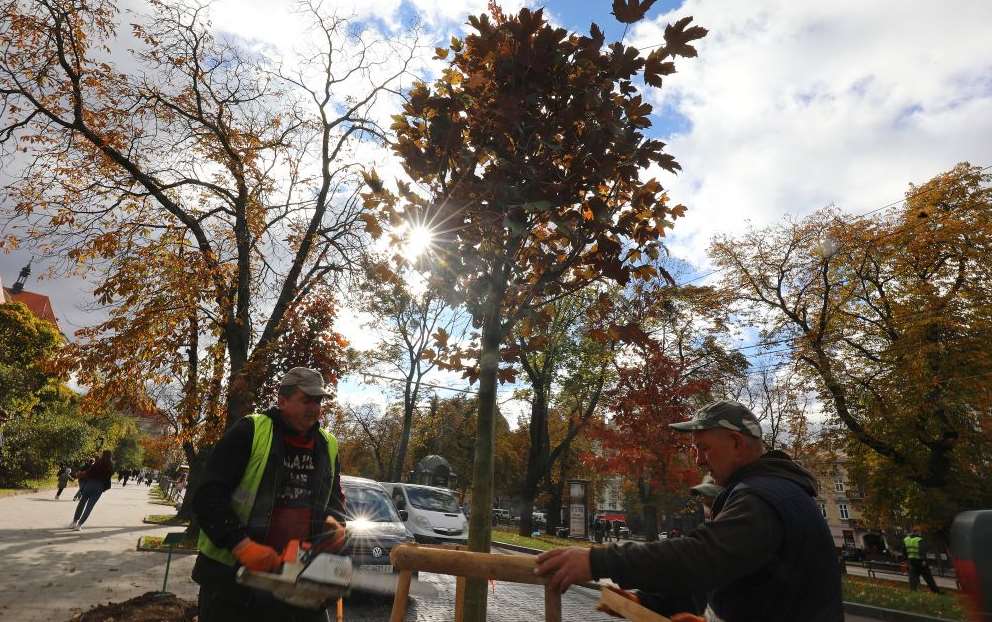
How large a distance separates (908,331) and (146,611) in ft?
55.9

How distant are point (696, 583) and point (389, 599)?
7443 mm

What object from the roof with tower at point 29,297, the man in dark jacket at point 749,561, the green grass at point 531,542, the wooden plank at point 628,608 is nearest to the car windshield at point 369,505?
the wooden plank at point 628,608

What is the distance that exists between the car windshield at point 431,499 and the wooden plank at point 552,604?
→ 13.7 metres

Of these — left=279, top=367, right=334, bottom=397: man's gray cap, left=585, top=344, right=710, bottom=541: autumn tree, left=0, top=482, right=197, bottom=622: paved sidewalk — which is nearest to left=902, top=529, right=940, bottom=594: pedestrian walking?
left=585, top=344, right=710, bottom=541: autumn tree

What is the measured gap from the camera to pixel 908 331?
13641mm

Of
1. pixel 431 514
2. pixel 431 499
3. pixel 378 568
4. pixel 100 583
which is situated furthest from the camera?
pixel 431 499

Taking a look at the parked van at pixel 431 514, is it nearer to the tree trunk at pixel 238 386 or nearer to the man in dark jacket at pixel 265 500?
the tree trunk at pixel 238 386

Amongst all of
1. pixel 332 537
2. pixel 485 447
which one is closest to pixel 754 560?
pixel 332 537

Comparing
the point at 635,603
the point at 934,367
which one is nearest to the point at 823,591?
the point at 635,603

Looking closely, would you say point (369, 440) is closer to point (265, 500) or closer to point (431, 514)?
point (431, 514)

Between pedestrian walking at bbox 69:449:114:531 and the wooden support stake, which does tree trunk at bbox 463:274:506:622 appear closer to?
the wooden support stake

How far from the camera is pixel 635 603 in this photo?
1688 mm

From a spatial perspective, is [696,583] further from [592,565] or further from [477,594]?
[477,594]

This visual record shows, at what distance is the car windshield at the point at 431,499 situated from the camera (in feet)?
48.6
